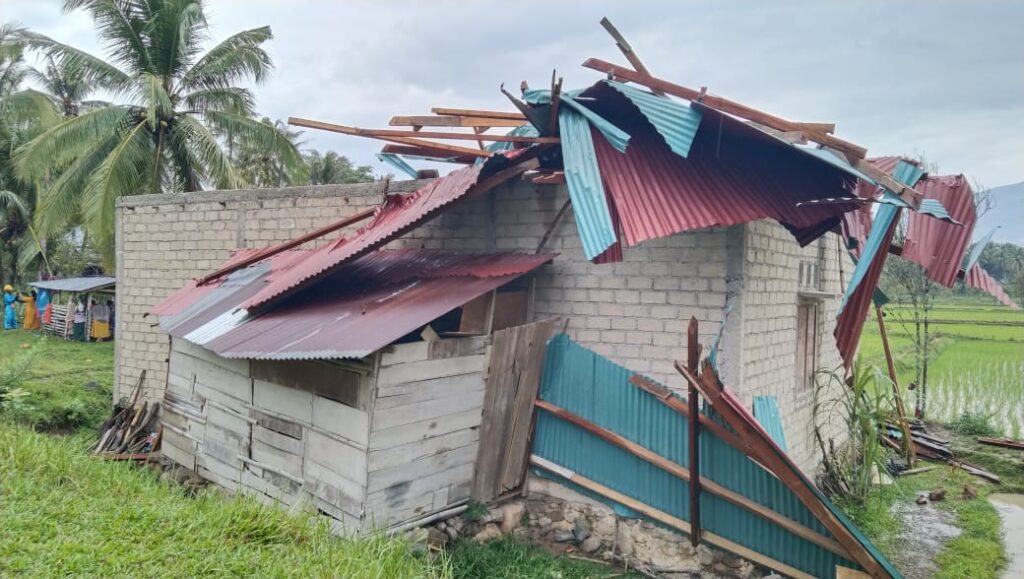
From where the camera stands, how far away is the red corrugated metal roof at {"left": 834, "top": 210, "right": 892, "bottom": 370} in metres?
5.46

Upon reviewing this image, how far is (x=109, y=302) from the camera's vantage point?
19.8 m

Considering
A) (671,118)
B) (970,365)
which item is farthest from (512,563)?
(970,365)

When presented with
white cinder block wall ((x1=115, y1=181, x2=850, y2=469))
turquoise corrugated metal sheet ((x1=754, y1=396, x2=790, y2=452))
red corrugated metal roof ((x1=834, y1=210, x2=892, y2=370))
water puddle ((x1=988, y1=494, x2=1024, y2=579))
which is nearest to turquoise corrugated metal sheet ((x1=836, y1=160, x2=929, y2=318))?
red corrugated metal roof ((x1=834, y1=210, x2=892, y2=370))

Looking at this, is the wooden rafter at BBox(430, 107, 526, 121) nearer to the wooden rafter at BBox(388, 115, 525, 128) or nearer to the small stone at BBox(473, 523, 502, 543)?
the wooden rafter at BBox(388, 115, 525, 128)

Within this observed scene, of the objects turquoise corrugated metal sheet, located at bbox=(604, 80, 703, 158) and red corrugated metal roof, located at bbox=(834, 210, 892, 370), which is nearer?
turquoise corrugated metal sheet, located at bbox=(604, 80, 703, 158)

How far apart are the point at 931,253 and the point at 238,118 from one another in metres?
12.6

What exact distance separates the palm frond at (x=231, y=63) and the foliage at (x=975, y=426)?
15.1 meters

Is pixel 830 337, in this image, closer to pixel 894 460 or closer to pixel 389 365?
pixel 894 460

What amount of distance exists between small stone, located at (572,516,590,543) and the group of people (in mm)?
18271

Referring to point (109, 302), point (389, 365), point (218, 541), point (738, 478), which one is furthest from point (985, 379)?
point (109, 302)

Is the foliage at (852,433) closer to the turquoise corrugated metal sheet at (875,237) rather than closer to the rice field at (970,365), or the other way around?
the turquoise corrugated metal sheet at (875,237)

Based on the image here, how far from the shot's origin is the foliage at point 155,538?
11.8 ft

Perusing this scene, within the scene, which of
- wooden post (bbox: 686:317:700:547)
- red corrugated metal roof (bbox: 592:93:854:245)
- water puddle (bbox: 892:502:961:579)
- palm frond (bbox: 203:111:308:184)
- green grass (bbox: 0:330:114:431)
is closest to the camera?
wooden post (bbox: 686:317:700:547)

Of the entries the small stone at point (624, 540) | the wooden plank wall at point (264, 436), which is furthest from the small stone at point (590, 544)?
the wooden plank wall at point (264, 436)
